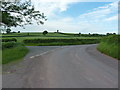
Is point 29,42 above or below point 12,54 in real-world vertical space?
above

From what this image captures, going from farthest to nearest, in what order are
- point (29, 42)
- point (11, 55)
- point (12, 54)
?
point (29, 42)
point (12, 54)
point (11, 55)

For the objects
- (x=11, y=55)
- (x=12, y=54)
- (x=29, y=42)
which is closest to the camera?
(x=11, y=55)

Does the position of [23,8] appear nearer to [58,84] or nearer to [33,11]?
[33,11]

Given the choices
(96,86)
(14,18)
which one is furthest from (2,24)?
(96,86)

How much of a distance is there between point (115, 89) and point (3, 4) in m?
20.8

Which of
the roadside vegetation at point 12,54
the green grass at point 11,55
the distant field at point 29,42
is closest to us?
the green grass at point 11,55

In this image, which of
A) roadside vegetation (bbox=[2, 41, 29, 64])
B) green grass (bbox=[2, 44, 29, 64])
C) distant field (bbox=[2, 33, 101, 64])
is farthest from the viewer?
distant field (bbox=[2, 33, 101, 64])

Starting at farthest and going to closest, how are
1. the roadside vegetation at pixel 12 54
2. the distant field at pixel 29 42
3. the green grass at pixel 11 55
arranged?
the distant field at pixel 29 42 → the roadside vegetation at pixel 12 54 → the green grass at pixel 11 55

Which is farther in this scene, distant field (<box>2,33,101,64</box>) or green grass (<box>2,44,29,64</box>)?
distant field (<box>2,33,101,64</box>)

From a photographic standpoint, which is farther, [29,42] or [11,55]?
[29,42]

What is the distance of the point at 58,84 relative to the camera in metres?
5.70

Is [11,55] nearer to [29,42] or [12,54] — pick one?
[12,54]

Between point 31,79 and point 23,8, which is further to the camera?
point 23,8

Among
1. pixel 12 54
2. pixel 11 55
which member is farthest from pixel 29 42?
pixel 11 55
